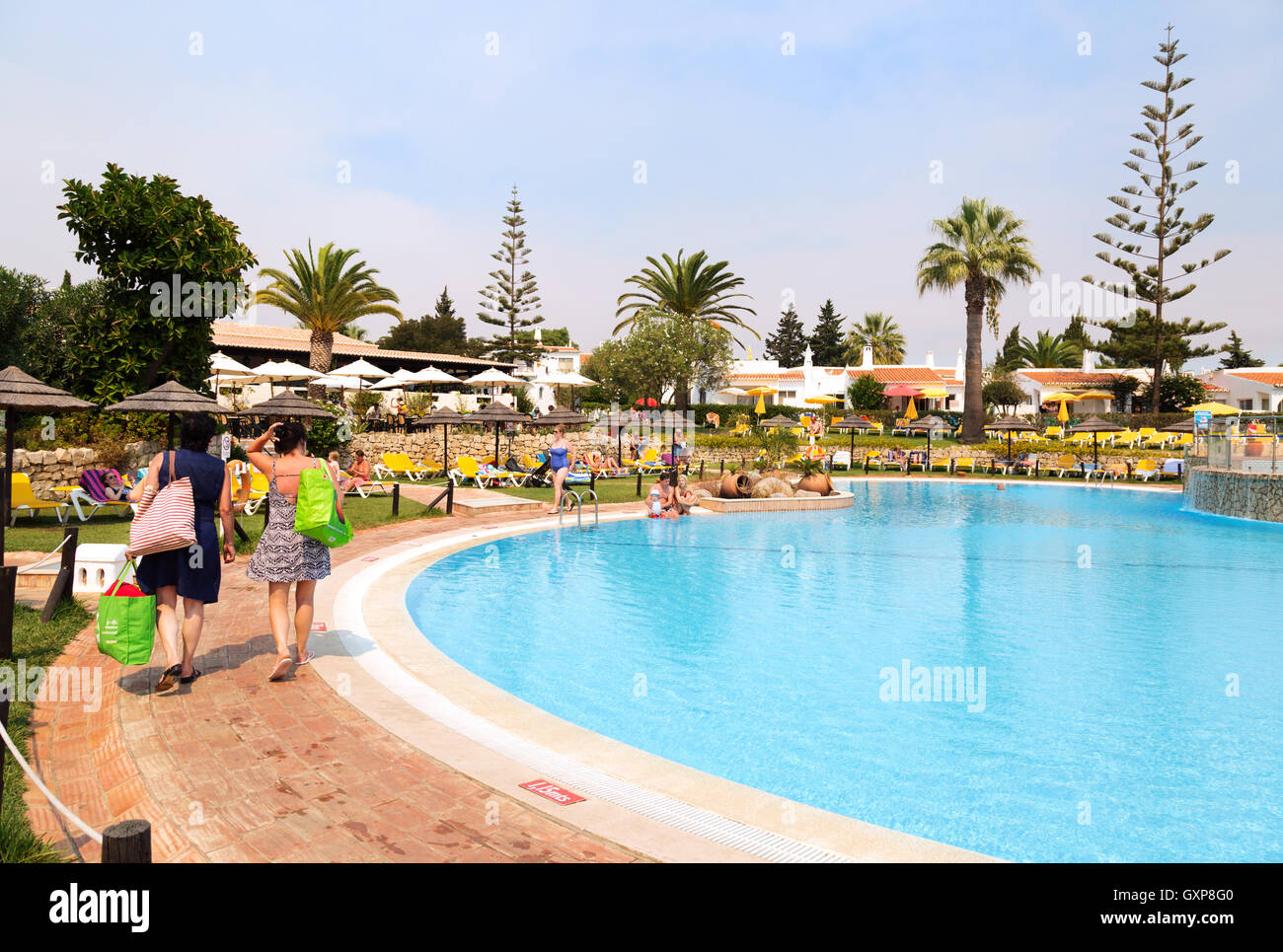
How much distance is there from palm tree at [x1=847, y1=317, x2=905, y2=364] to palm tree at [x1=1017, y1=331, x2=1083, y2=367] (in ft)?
36.7

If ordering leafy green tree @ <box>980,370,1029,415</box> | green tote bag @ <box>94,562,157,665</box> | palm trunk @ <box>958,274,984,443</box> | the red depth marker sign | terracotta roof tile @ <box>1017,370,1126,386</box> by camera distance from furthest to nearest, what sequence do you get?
leafy green tree @ <box>980,370,1029,415</box>
terracotta roof tile @ <box>1017,370,1126,386</box>
palm trunk @ <box>958,274,984,443</box>
green tote bag @ <box>94,562,157,665</box>
the red depth marker sign

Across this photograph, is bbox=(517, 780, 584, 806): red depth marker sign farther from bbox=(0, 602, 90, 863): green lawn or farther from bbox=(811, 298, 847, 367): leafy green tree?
bbox=(811, 298, 847, 367): leafy green tree

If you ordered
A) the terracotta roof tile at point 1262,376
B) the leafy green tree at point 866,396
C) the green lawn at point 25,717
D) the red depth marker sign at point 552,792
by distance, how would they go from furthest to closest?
the terracotta roof tile at point 1262,376, the leafy green tree at point 866,396, the red depth marker sign at point 552,792, the green lawn at point 25,717

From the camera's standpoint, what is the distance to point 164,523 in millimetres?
4988

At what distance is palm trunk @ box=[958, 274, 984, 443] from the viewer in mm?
37875

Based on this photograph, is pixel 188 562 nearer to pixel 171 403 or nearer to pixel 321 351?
pixel 171 403

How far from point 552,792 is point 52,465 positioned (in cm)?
1360

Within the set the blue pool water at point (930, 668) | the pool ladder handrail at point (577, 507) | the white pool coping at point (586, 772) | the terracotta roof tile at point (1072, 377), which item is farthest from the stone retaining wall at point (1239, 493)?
the terracotta roof tile at point (1072, 377)

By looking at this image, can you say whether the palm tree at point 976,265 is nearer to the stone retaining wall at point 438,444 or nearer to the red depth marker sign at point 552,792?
the stone retaining wall at point 438,444

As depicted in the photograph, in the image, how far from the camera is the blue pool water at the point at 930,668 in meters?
4.65

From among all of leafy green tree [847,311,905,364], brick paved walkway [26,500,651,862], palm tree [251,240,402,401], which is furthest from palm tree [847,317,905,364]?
brick paved walkway [26,500,651,862]

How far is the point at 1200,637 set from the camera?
8.35 meters

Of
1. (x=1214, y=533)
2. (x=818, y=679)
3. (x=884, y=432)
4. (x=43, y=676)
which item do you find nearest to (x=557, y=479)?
(x=818, y=679)

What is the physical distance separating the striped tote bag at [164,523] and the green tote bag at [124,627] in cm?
30
